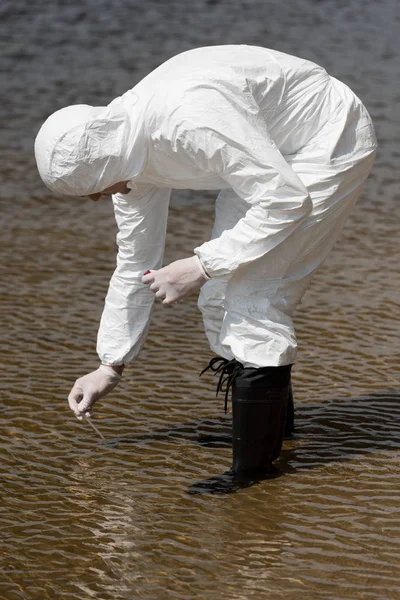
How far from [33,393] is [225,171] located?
3.84 feet

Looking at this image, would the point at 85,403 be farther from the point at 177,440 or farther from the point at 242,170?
the point at 242,170

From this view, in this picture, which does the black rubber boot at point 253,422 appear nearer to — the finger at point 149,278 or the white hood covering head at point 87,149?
the finger at point 149,278

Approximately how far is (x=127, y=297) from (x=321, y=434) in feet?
2.21

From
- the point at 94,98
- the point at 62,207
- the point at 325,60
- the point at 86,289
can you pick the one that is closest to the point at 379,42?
the point at 325,60

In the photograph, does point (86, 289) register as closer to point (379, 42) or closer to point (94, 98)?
point (94, 98)

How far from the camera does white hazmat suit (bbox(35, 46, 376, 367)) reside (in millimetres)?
2580

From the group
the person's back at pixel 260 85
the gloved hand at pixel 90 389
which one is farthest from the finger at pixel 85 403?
the person's back at pixel 260 85

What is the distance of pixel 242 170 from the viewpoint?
8.47ft

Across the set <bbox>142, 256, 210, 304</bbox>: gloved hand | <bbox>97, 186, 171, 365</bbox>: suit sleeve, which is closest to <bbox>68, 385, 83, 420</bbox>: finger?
<bbox>97, 186, 171, 365</bbox>: suit sleeve

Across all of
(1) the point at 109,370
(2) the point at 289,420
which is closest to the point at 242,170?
(1) the point at 109,370

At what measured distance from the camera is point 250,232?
262 centimetres

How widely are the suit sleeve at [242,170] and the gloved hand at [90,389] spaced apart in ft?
1.64

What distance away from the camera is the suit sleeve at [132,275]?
115 inches

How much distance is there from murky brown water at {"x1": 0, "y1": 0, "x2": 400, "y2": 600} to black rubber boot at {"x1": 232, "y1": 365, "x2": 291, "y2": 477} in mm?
89
